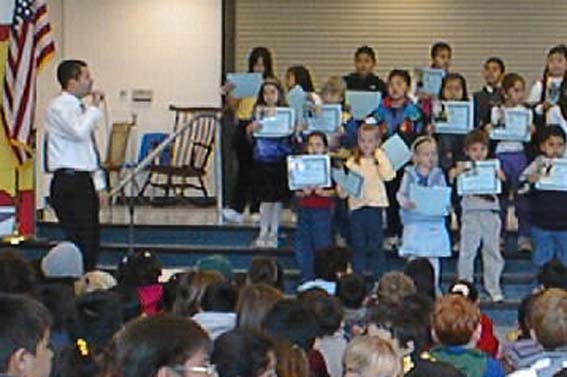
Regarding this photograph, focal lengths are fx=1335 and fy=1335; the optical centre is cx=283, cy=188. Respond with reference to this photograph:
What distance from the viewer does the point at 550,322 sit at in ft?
17.3

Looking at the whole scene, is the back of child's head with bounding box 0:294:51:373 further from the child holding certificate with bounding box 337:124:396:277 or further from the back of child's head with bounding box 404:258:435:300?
the child holding certificate with bounding box 337:124:396:277

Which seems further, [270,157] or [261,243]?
[261,243]

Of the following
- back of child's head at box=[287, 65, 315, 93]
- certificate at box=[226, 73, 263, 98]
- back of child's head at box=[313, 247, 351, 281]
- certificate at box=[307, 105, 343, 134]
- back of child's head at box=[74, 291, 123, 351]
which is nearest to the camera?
back of child's head at box=[74, 291, 123, 351]

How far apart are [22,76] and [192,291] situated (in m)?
5.08

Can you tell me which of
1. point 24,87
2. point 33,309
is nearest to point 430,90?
point 24,87

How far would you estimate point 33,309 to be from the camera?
137 inches

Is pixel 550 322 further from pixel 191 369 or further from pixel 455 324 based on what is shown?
pixel 191 369

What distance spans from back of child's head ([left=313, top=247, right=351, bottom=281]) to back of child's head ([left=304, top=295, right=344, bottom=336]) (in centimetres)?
183

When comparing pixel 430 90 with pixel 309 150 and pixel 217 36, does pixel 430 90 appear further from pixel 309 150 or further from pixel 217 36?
pixel 217 36

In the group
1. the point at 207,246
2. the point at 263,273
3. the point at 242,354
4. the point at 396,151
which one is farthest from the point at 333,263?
the point at 242,354

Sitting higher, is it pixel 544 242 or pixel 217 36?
pixel 217 36

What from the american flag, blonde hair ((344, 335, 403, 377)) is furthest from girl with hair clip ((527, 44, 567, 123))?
blonde hair ((344, 335, 403, 377))

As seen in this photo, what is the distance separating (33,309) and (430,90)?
719 centimetres

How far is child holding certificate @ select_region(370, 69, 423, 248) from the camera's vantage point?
33.4 ft
